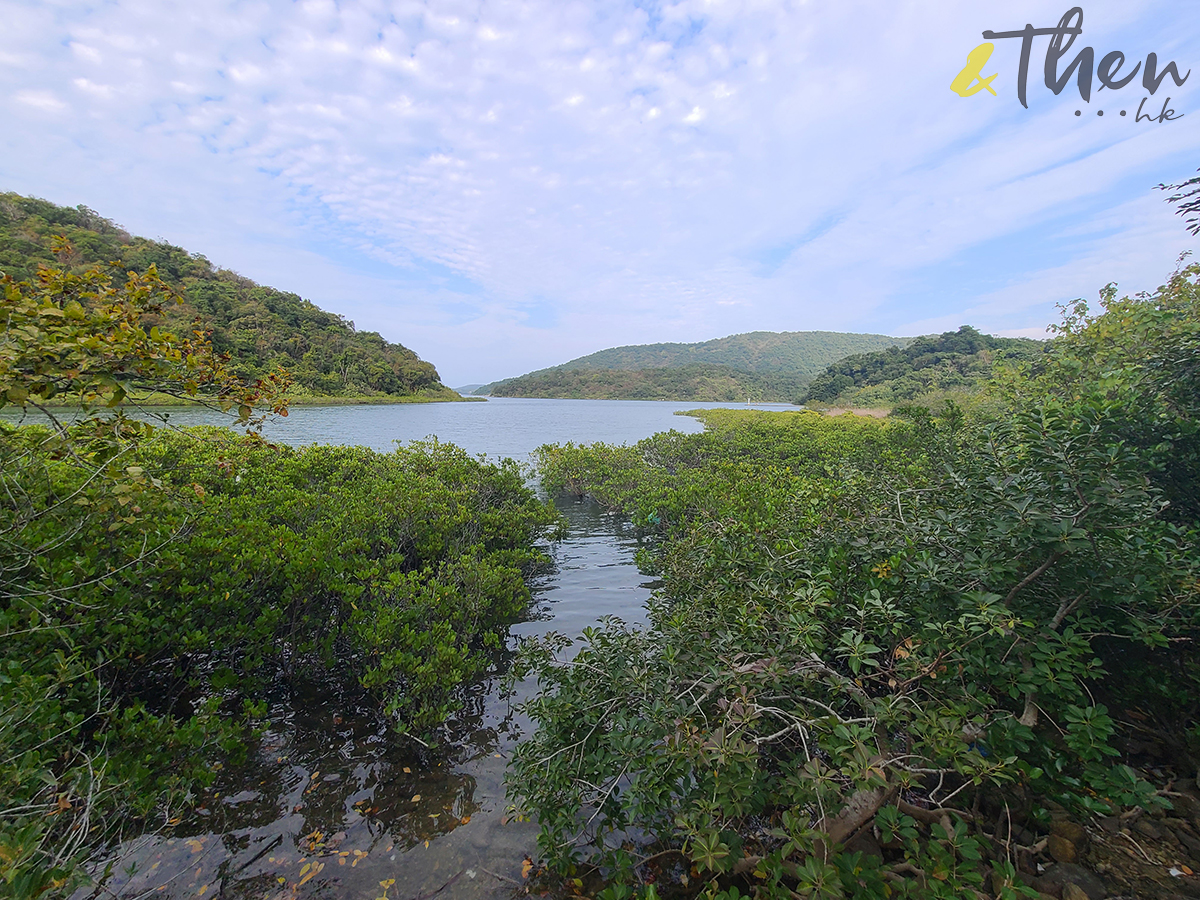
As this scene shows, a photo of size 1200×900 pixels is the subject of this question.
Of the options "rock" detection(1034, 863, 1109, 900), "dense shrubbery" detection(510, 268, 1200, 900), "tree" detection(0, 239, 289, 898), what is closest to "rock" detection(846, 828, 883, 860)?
"dense shrubbery" detection(510, 268, 1200, 900)

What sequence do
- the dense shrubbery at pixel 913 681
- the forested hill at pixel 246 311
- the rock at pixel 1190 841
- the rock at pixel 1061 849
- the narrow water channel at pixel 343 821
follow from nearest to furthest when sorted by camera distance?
the dense shrubbery at pixel 913 681 < the rock at pixel 1190 841 < the rock at pixel 1061 849 < the narrow water channel at pixel 343 821 < the forested hill at pixel 246 311

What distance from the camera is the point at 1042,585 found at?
10.1 feet

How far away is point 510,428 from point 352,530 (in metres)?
36.6

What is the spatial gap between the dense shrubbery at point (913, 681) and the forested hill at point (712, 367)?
→ 107 metres

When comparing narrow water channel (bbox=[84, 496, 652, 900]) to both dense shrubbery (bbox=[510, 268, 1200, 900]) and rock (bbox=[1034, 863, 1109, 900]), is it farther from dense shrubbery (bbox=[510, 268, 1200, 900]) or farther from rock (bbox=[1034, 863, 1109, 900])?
rock (bbox=[1034, 863, 1109, 900])

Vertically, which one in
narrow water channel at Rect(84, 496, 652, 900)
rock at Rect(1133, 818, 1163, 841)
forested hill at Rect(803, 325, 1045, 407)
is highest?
forested hill at Rect(803, 325, 1045, 407)

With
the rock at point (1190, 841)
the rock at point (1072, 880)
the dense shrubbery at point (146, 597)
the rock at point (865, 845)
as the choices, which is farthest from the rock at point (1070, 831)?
the dense shrubbery at point (146, 597)

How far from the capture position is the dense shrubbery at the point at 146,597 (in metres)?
2.57

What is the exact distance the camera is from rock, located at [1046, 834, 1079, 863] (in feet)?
8.71

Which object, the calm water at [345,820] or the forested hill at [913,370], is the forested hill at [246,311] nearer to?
the calm water at [345,820]

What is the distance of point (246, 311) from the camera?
59.8m

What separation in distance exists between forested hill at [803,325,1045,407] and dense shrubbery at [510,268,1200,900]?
175 ft

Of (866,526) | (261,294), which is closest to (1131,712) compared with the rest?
(866,526)

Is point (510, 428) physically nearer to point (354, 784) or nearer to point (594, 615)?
point (594, 615)
